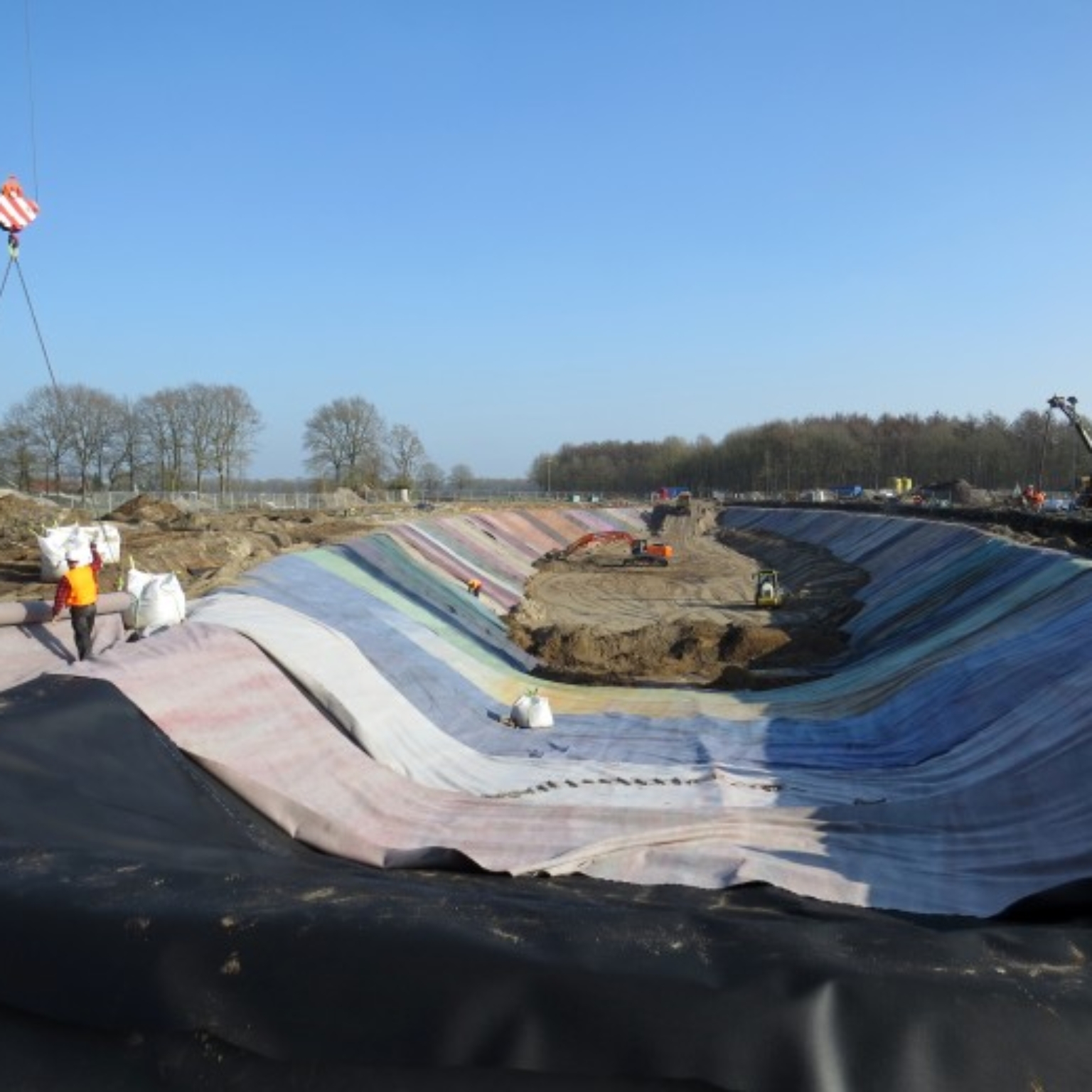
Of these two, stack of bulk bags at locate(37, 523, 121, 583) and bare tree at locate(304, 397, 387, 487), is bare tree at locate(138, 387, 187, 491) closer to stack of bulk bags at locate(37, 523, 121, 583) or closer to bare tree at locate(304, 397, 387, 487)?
bare tree at locate(304, 397, 387, 487)

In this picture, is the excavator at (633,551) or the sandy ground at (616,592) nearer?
the sandy ground at (616,592)

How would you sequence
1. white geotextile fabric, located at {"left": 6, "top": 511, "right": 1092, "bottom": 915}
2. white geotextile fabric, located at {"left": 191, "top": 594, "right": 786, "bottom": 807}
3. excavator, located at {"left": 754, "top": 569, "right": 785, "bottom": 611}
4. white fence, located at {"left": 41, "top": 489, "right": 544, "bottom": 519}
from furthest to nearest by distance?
1. white fence, located at {"left": 41, "top": 489, "right": 544, "bottom": 519}
2. excavator, located at {"left": 754, "top": 569, "right": 785, "bottom": 611}
3. white geotextile fabric, located at {"left": 191, "top": 594, "right": 786, "bottom": 807}
4. white geotextile fabric, located at {"left": 6, "top": 511, "right": 1092, "bottom": 915}

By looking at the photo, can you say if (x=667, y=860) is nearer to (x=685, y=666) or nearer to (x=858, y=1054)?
(x=858, y=1054)

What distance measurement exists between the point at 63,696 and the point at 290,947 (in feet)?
13.3

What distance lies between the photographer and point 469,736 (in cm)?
1162

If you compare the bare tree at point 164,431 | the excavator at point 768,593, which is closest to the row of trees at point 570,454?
the bare tree at point 164,431

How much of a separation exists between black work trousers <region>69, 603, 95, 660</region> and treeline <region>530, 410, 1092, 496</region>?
8091 cm

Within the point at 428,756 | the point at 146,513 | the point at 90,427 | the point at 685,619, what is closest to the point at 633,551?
the point at 685,619

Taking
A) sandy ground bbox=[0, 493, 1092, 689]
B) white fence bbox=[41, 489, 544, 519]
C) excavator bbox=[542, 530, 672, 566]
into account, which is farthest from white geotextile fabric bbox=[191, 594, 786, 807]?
white fence bbox=[41, 489, 544, 519]

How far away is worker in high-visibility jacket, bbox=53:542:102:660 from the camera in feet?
30.1

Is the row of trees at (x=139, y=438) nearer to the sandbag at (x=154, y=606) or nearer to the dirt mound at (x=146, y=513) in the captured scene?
the dirt mound at (x=146, y=513)

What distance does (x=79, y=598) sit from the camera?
924cm

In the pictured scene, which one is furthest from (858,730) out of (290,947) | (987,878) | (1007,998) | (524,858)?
(290,947)

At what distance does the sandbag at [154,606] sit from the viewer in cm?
1012
